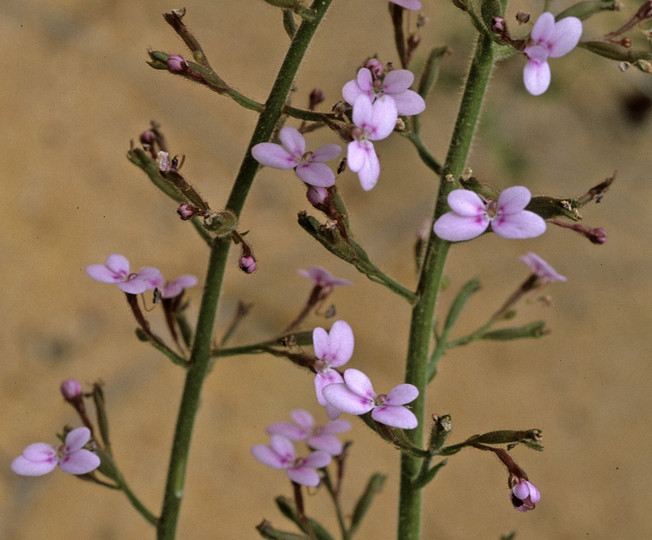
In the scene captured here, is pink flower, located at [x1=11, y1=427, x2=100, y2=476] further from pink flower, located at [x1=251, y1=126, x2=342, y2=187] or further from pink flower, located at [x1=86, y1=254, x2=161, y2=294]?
pink flower, located at [x1=251, y1=126, x2=342, y2=187]

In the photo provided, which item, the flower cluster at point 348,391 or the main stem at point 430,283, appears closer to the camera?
the flower cluster at point 348,391

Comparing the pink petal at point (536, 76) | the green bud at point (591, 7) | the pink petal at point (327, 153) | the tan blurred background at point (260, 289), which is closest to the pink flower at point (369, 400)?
the pink petal at point (327, 153)

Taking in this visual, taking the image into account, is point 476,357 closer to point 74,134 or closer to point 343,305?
point 343,305

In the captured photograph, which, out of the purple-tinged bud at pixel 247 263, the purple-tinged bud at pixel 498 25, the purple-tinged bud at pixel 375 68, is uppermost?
the purple-tinged bud at pixel 498 25

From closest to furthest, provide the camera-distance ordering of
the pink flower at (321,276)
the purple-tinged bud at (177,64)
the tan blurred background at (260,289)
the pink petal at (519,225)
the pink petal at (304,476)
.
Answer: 1. the pink petal at (519,225)
2. the purple-tinged bud at (177,64)
3. the pink petal at (304,476)
4. the pink flower at (321,276)
5. the tan blurred background at (260,289)

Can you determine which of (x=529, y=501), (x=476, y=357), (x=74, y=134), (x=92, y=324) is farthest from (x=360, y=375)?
(x=74, y=134)

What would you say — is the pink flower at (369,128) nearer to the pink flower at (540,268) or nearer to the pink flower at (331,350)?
the pink flower at (331,350)

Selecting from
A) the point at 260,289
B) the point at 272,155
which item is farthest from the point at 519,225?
the point at 260,289
